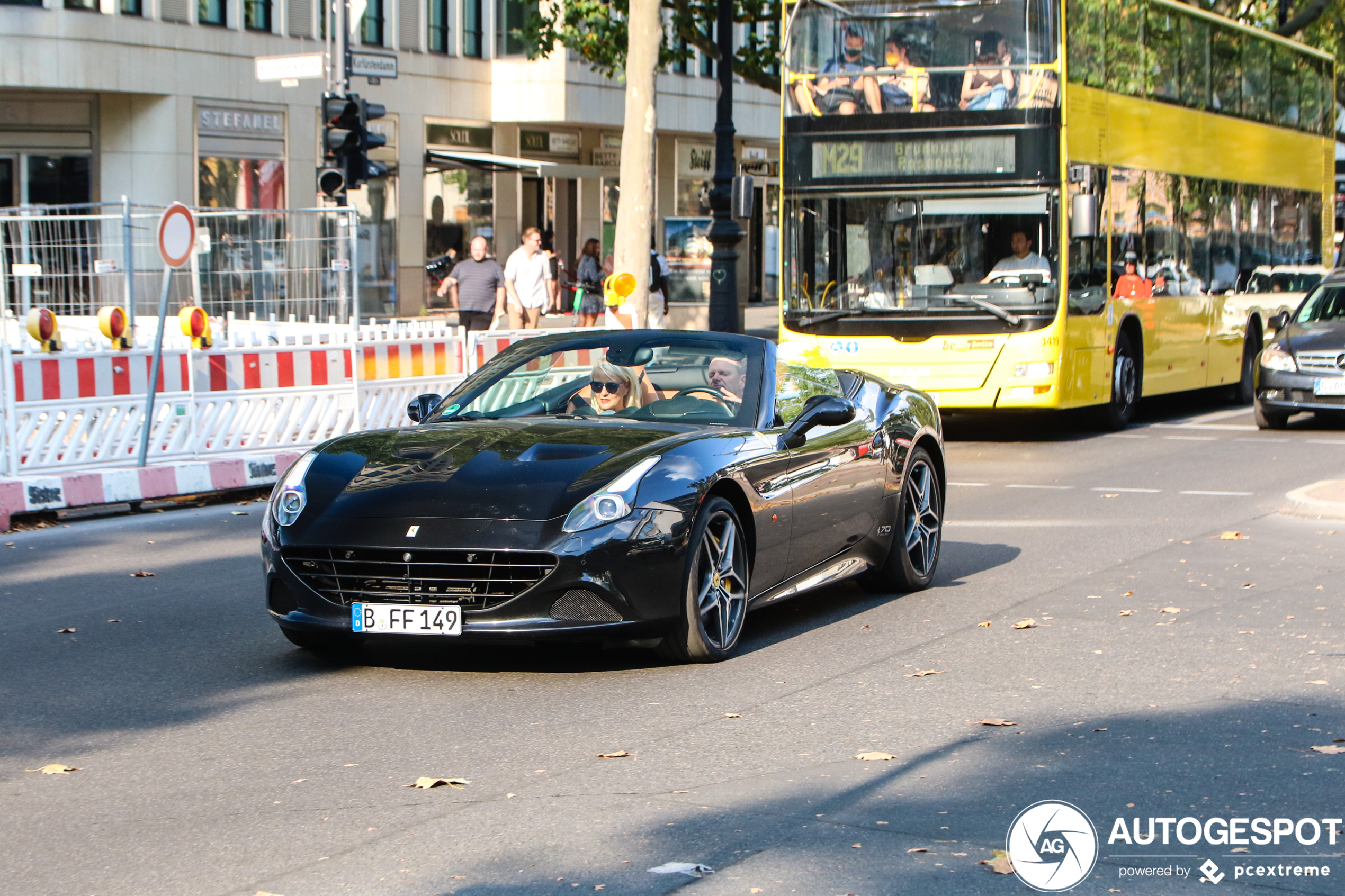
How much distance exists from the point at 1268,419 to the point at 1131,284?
1.98m

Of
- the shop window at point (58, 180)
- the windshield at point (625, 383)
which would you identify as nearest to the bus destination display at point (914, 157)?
the windshield at point (625, 383)

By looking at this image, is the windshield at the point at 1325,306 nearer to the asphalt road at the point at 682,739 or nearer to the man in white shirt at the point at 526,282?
the man in white shirt at the point at 526,282

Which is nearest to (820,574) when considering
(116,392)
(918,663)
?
(918,663)

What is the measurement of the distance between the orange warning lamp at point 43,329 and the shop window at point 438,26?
83.9 feet

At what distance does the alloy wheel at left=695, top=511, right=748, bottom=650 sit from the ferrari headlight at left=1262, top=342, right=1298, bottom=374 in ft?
42.0

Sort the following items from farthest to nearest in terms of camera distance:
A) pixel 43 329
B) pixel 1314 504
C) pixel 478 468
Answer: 1. pixel 43 329
2. pixel 1314 504
3. pixel 478 468

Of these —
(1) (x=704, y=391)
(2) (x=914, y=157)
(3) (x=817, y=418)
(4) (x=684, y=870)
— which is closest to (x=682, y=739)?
(4) (x=684, y=870)

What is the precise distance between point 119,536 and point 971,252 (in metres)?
8.81

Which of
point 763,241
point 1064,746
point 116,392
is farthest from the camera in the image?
point 763,241

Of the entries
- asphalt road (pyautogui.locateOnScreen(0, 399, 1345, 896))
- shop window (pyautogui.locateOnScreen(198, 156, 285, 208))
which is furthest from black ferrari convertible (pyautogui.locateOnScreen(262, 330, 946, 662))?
shop window (pyautogui.locateOnScreen(198, 156, 285, 208))

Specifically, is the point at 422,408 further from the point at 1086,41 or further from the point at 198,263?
the point at 1086,41

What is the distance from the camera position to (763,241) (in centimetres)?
5109

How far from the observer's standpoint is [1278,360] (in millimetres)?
18969

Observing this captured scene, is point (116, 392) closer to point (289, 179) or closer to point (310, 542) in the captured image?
point (310, 542)
